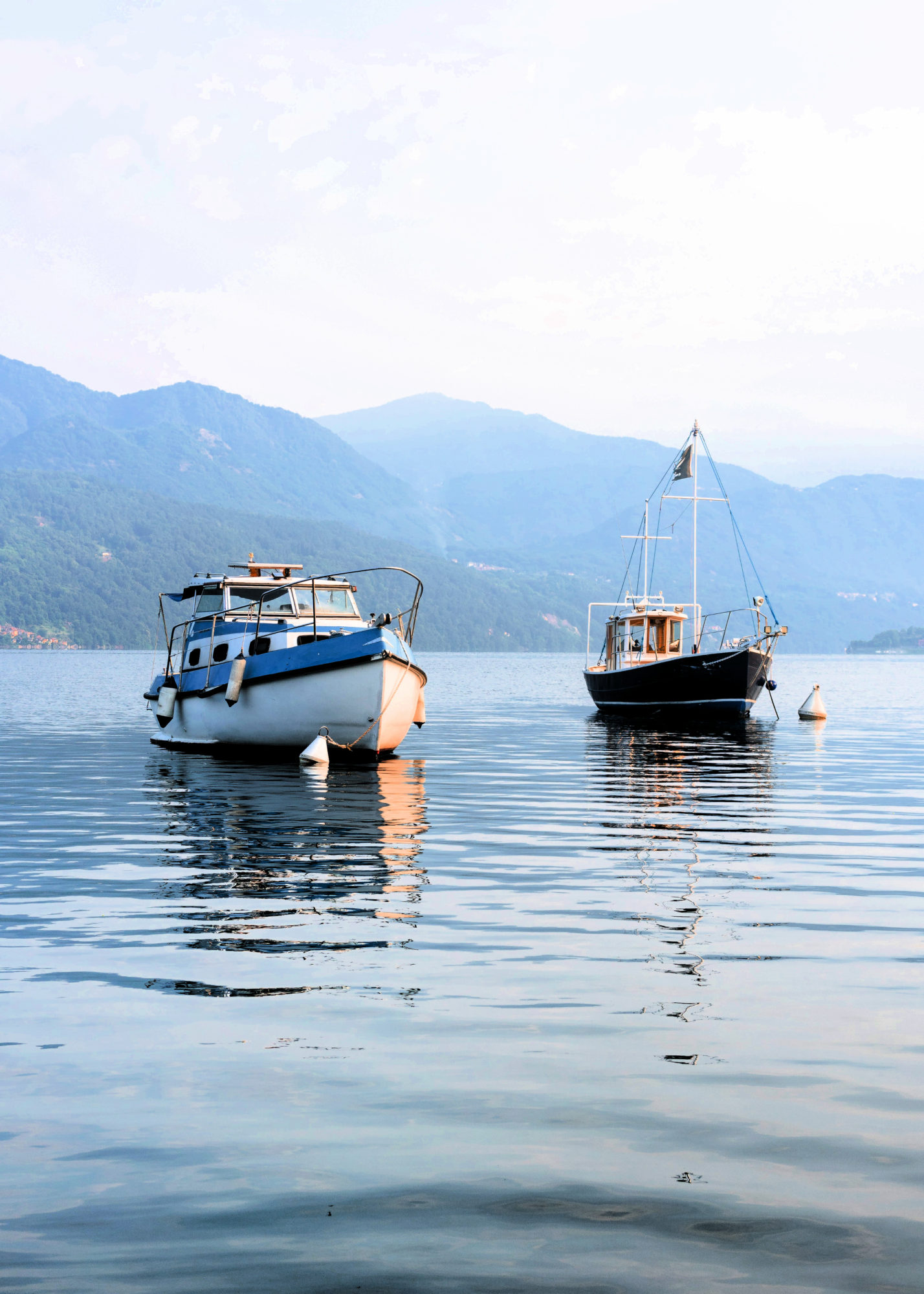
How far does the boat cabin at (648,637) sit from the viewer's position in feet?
176

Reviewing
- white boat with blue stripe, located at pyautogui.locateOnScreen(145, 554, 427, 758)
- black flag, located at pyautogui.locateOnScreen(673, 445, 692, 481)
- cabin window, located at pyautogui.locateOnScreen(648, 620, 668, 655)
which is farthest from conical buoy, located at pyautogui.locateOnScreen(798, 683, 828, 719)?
white boat with blue stripe, located at pyautogui.locateOnScreen(145, 554, 427, 758)

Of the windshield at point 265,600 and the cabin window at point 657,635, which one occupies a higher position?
the windshield at point 265,600

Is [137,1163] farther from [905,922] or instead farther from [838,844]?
[838,844]

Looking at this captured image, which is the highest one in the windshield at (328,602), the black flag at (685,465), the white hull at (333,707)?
the black flag at (685,465)

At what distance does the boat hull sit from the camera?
29.3 m

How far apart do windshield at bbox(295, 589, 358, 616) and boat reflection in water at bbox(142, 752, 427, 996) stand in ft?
23.3

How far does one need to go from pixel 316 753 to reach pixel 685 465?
1336 inches

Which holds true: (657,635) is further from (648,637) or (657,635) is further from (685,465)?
(685,465)

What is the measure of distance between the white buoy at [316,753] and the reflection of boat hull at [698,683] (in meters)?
23.4

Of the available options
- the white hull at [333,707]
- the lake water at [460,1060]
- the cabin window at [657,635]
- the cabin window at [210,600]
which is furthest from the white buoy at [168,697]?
the cabin window at [657,635]

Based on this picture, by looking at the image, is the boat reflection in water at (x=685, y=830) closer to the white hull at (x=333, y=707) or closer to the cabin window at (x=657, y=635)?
the white hull at (x=333, y=707)

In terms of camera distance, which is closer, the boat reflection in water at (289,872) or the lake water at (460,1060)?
the lake water at (460,1060)

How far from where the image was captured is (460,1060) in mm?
7910

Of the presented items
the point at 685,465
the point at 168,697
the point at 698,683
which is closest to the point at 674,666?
the point at 698,683
